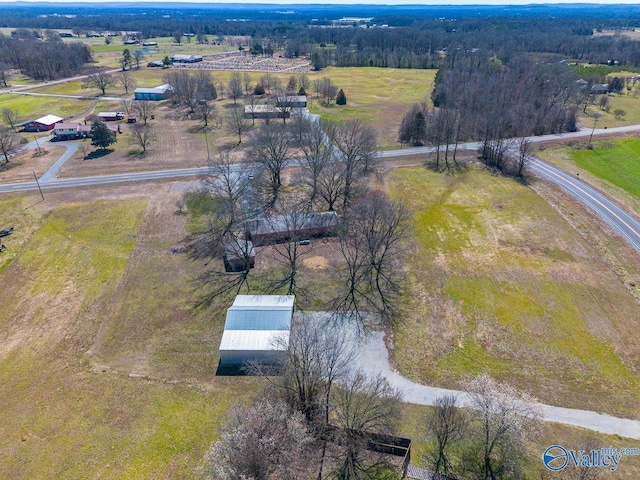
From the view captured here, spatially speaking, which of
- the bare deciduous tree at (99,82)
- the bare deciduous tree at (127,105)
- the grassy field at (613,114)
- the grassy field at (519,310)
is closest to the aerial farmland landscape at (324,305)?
the grassy field at (519,310)

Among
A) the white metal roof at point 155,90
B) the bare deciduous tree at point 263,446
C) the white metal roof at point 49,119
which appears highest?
the white metal roof at point 155,90

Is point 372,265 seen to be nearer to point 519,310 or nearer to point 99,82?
point 519,310

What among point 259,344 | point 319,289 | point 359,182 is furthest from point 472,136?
point 259,344

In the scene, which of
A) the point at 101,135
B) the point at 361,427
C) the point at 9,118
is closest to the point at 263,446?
the point at 361,427

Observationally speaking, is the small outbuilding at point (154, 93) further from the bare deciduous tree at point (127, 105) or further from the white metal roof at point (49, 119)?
the white metal roof at point (49, 119)

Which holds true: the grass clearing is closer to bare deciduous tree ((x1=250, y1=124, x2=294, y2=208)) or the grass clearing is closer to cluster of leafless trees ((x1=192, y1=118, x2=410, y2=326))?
cluster of leafless trees ((x1=192, y1=118, x2=410, y2=326))

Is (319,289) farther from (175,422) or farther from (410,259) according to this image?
(175,422)
